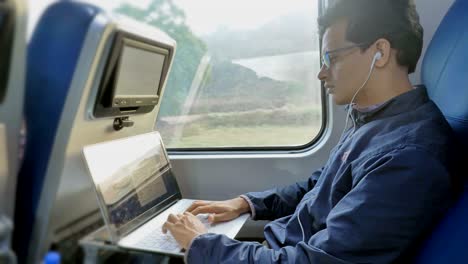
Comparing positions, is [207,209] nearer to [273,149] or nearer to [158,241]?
[158,241]

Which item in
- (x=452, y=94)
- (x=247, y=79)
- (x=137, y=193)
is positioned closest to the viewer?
(x=452, y=94)

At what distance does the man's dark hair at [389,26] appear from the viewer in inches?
43.1

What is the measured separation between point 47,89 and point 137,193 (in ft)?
1.51

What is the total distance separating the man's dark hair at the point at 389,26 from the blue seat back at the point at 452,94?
0.32 ft

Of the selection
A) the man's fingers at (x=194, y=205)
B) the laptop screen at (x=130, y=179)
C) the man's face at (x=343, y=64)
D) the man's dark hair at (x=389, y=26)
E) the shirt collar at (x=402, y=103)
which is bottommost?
the man's fingers at (x=194, y=205)

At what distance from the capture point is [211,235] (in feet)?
3.48

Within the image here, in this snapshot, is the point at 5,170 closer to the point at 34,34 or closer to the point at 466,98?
the point at 34,34

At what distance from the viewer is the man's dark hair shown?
1095 millimetres

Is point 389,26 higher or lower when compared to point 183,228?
higher

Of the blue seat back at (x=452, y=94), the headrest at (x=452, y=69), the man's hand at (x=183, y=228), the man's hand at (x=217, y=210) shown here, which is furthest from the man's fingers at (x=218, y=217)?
the headrest at (x=452, y=69)

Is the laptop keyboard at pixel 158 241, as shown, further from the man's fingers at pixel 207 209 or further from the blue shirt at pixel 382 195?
the man's fingers at pixel 207 209

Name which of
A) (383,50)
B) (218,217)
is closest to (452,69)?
(383,50)

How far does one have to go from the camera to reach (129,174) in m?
1.13

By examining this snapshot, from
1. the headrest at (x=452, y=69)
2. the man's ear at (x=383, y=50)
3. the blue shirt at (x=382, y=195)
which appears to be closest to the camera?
the blue shirt at (x=382, y=195)
